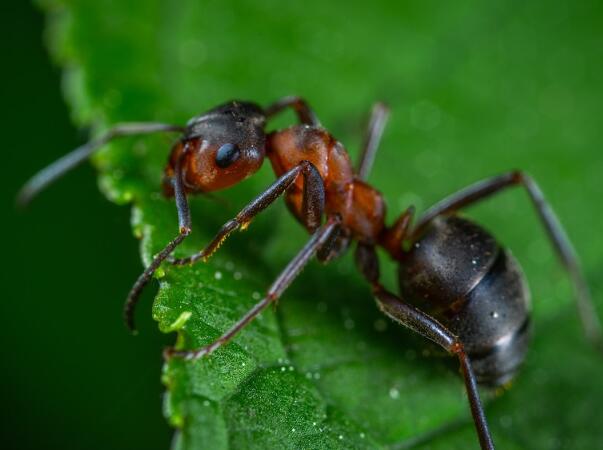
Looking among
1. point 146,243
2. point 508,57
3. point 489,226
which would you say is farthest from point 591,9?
point 146,243

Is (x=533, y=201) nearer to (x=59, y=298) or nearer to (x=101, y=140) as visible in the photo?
(x=101, y=140)

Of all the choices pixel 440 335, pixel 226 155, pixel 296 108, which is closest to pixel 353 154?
pixel 296 108

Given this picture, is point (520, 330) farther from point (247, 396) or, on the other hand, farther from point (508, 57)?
point (508, 57)

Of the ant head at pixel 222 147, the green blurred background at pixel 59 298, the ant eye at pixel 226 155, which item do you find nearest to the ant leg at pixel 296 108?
the ant head at pixel 222 147

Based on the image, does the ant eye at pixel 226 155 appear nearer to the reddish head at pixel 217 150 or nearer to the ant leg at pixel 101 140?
the reddish head at pixel 217 150

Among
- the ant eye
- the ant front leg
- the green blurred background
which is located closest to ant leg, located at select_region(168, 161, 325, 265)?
the ant eye
